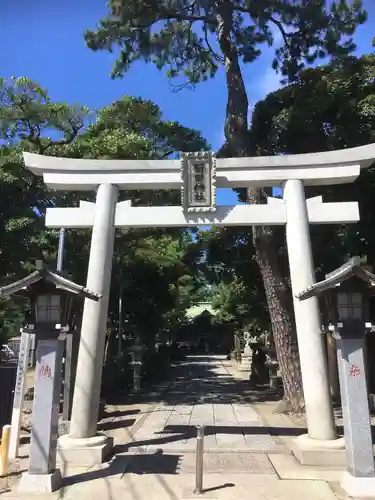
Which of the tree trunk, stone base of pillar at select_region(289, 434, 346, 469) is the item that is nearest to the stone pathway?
stone base of pillar at select_region(289, 434, 346, 469)

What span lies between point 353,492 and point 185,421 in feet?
21.6

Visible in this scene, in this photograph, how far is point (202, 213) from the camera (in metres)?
9.48

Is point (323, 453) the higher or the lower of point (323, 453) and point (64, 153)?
the lower

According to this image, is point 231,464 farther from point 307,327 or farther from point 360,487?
point 307,327

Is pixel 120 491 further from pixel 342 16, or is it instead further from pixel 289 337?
pixel 342 16

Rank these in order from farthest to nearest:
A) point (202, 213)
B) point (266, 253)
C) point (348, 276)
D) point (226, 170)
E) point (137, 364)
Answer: point (137, 364)
point (266, 253)
point (226, 170)
point (202, 213)
point (348, 276)

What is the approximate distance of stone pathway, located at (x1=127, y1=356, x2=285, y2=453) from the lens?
9.18m

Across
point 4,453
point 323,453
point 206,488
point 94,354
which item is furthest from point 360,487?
point 4,453

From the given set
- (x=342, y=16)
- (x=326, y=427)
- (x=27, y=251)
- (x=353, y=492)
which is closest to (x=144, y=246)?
(x=27, y=251)

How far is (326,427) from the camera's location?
807 cm

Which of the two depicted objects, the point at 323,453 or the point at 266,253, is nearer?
the point at 323,453

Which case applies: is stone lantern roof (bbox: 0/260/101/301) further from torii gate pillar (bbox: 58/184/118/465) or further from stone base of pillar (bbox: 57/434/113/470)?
stone base of pillar (bbox: 57/434/113/470)

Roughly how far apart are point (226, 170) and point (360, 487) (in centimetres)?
642

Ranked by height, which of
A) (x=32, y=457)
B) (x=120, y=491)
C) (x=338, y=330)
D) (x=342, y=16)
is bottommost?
(x=120, y=491)
